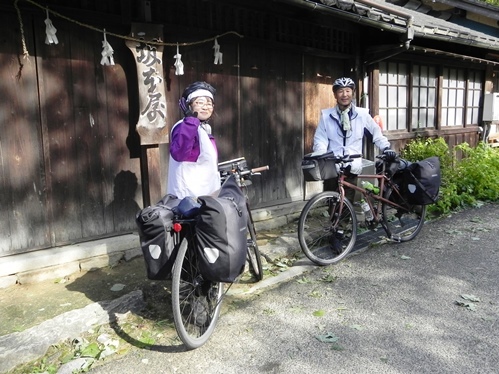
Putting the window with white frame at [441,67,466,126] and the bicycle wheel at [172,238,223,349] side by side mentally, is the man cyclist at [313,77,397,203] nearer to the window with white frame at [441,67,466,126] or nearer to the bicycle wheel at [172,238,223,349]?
the bicycle wheel at [172,238,223,349]

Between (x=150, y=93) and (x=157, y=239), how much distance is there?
8.00ft

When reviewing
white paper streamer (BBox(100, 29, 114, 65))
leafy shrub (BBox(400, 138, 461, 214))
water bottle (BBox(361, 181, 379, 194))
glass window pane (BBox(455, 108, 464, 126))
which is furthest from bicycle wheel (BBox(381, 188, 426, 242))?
glass window pane (BBox(455, 108, 464, 126))

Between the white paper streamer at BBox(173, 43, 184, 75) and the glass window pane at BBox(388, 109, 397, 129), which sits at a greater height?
the white paper streamer at BBox(173, 43, 184, 75)

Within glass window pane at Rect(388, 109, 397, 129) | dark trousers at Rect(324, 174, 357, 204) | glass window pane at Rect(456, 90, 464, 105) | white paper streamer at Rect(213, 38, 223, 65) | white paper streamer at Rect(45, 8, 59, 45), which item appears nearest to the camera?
white paper streamer at Rect(45, 8, 59, 45)

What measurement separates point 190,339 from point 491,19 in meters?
16.5

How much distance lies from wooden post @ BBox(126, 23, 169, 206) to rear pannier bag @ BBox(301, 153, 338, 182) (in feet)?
6.07

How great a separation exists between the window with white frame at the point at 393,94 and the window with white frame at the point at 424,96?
1.20ft

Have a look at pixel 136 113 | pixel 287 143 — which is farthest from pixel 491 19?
pixel 136 113

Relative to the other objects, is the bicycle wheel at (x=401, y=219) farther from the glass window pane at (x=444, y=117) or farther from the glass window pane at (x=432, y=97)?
the glass window pane at (x=444, y=117)

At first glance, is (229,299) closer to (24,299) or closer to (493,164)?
(24,299)

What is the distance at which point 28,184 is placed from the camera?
15.7 ft

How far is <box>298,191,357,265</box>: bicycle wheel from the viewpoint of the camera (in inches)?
207

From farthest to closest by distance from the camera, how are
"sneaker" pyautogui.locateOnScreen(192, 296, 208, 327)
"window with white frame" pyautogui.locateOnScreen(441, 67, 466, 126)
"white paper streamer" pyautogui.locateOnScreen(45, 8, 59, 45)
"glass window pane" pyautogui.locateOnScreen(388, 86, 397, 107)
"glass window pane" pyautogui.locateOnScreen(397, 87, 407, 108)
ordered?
"window with white frame" pyautogui.locateOnScreen(441, 67, 466, 126) → "glass window pane" pyautogui.locateOnScreen(397, 87, 407, 108) → "glass window pane" pyautogui.locateOnScreen(388, 86, 397, 107) → "white paper streamer" pyautogui.locateOnScreen(45, 8, 59, 45) → "sneaker" pyautogui.locateOnScreen(192, 296, 208, 327)

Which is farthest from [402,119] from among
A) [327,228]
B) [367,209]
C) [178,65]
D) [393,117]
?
[178,65]
